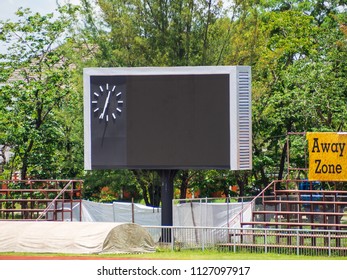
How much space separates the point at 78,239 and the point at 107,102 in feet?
17.5

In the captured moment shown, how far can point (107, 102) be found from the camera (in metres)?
35.2

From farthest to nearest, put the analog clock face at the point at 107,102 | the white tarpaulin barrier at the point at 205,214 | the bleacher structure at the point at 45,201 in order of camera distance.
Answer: the bleacher structure at the point at 45,201
the white tarpaulin barrier at the point at 205,214
the analog clock face at the point at 107,102

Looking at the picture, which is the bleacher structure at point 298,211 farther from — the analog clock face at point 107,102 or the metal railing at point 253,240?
the analog clock face at point 107,102

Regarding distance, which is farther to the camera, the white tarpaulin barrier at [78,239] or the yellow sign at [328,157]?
the yellow sign at [328,157]

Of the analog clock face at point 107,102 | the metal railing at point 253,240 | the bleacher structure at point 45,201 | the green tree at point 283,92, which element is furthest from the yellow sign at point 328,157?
the green tree at point 283,92

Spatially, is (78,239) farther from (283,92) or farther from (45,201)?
(283,92)

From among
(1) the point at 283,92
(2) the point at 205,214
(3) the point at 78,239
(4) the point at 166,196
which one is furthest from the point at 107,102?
(1) the point at 283,92

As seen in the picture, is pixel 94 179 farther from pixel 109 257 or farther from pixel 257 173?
pixel 109 257

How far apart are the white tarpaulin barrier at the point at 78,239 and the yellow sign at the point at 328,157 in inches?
259

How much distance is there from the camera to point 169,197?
35875 mm

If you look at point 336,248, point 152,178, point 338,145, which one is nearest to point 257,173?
point 152,178

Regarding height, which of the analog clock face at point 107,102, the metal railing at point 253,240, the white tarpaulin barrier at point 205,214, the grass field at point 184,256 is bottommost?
the grass field at point 184,256

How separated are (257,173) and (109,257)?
72.7 feet

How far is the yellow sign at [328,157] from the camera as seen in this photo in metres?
35.7
